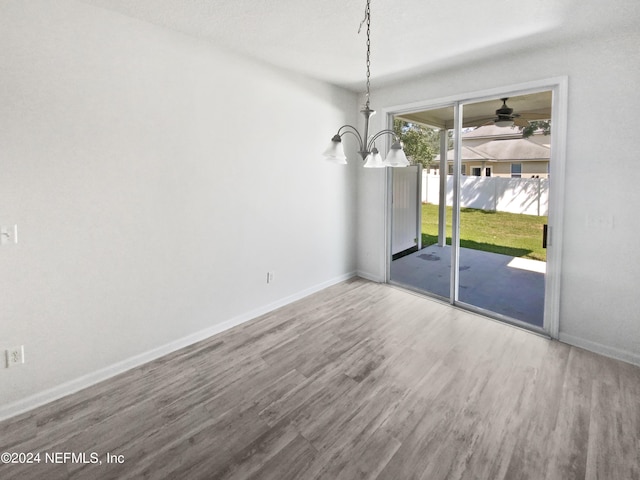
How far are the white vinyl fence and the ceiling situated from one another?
53.3 inches

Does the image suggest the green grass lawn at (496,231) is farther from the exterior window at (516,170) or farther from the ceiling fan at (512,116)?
the ceiling fan at (512,116)

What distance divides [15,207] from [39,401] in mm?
1353

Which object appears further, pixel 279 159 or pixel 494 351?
pixel 279 159

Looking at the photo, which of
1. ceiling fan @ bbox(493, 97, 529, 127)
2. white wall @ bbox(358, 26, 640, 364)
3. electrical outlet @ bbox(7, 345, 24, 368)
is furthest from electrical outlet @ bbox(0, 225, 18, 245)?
ceiling fan @ bbox(493, 97, 529, 127)

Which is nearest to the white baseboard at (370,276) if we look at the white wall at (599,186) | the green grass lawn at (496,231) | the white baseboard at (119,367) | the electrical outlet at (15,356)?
the green grass lawn at (496,231)

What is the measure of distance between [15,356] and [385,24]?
141 inches

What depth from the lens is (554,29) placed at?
2.58 m

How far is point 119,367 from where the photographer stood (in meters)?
2.60

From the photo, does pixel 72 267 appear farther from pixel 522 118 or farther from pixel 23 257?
pixel 522 118

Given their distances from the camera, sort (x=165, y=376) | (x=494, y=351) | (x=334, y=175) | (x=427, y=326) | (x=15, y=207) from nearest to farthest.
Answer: (x=15, y=207) < (x=165, y=376) < (x=494, y=351) < (x=427, y=326) < (x=334, y=175)

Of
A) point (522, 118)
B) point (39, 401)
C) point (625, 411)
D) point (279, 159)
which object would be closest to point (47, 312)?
point (39, 401)

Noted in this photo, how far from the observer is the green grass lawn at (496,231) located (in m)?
3.97

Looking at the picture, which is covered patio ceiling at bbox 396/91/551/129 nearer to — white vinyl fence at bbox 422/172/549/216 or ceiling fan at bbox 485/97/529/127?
ceiling fan at bbox 485/97/529/127

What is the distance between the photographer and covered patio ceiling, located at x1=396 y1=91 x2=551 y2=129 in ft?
10.8
